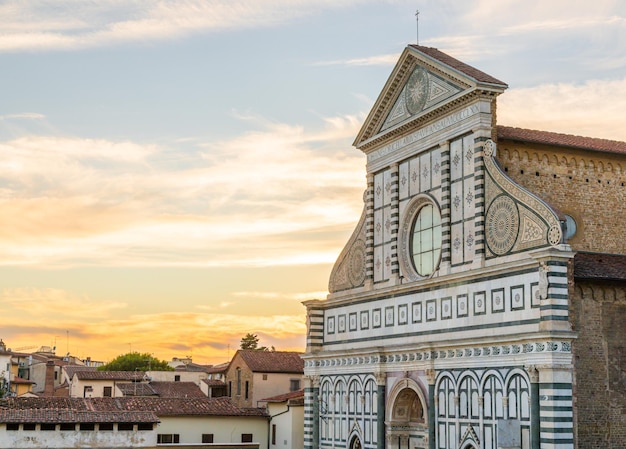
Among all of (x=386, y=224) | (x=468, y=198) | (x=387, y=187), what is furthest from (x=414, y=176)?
(x=468, y=198)

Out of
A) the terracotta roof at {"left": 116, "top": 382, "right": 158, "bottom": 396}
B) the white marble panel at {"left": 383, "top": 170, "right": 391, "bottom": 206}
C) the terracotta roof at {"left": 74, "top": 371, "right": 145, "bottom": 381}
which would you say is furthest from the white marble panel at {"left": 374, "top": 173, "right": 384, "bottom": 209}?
the terracotta roof at {"left": 74, "top": 371, "right": 145, "bottom": 381}

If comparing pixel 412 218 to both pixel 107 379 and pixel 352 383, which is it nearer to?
pixel 352 383

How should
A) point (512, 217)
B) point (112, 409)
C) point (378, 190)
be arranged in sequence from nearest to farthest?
point (512, 217)
point (378, 190)
point (112, 409)

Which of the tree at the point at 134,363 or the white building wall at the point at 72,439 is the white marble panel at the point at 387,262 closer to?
the white building wall at the point at 72,439

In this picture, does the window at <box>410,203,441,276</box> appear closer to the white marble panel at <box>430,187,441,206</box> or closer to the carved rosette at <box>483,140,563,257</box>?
the white marble panel at <box>430,187,441,206</box>

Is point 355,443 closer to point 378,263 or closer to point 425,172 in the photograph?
point 378,263

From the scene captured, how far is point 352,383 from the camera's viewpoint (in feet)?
110

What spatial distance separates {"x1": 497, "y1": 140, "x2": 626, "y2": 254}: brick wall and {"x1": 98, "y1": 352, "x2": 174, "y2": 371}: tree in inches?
2359

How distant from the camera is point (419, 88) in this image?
31.3 metres

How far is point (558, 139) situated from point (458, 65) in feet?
12.4

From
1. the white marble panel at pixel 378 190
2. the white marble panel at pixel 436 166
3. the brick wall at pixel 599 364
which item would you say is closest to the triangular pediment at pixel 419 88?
the white marble panel at pixel 436 166

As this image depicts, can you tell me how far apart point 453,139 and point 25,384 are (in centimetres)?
4930

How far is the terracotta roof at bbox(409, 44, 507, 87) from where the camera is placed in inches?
1097

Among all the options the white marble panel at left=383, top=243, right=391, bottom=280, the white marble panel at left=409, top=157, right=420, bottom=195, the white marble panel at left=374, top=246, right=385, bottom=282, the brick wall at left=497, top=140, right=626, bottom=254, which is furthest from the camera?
the white marble panel at left=374, top=246, right=385, bottom=282
